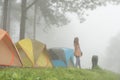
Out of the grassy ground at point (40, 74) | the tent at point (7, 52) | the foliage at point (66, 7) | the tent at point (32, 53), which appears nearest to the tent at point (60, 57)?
the tent at point (32, 53)

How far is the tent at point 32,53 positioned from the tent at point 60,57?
4.60 feet

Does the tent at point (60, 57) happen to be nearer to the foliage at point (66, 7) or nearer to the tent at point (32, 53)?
the tent at point (32, 53)

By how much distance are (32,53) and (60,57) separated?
10.8ft

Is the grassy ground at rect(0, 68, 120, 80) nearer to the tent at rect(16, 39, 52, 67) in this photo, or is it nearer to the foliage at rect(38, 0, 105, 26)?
the tent at rect(16, 39, 52, 67)

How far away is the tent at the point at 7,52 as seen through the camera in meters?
19.5

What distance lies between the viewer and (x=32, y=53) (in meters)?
24.2

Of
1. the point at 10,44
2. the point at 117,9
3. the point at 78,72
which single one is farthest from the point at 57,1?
→ the point at 117,9

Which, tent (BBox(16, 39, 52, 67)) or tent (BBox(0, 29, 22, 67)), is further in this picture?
tent (BBox(16, 39, 52, 67))

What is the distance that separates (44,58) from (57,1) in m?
13.7

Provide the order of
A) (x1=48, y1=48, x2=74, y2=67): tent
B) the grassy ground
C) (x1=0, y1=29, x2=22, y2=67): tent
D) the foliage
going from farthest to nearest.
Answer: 1. the foliage
2. (x1=48, y1=48, x2=74, y2=67): tent
3. (x1=0, y1=29, x2=22, y2=67): tent
4. the grassy ground

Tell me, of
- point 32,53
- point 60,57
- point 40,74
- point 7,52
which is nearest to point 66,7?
point 60,57

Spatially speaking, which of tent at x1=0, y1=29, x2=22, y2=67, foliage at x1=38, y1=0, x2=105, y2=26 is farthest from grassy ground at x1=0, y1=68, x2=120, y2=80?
foliage at x1=38, y1=0, x2=105, y2=26

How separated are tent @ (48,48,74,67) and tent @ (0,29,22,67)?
5956 millimetres

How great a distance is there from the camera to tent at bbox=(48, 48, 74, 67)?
87.4ft
